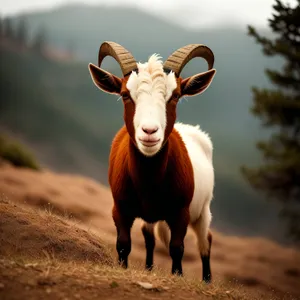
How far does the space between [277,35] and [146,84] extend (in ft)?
35.0

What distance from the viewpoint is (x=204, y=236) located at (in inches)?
306

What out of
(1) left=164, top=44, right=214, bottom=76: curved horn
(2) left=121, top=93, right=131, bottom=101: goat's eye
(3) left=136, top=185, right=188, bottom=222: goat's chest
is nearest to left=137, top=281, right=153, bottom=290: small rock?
(3) left=136, top=185, right=188, bottom=222: goat's chest

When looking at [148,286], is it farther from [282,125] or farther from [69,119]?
[69,119]

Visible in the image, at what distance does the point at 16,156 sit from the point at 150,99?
20579mm

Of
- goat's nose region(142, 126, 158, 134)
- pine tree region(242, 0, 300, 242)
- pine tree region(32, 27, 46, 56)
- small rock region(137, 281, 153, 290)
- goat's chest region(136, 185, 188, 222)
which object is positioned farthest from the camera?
pine tree region(32, 27, 46, 56)

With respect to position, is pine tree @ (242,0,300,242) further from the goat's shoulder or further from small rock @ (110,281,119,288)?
small rock @ (110,281,119,288)

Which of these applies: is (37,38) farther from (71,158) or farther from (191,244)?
(191,244)

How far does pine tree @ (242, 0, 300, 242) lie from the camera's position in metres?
14.6

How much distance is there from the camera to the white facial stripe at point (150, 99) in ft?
16.8

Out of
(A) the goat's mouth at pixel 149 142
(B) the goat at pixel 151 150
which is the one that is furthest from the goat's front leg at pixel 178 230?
(A) the goat's mouth at pixel 149 142

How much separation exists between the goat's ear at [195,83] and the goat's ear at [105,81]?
81cm

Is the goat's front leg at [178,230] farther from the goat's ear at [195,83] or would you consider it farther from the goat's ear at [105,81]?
the goat's ear at [105,81]

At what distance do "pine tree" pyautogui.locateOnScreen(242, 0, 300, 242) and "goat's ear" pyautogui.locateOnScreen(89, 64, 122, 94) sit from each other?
9.50 m

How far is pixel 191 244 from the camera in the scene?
18.8 m
